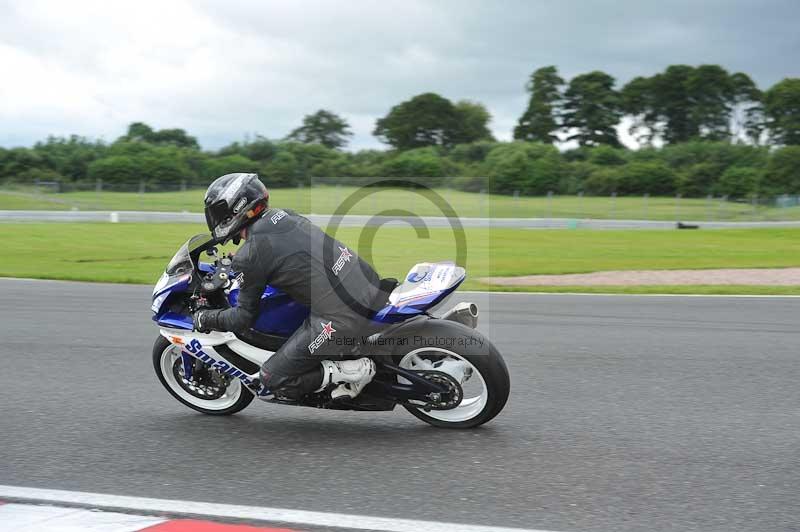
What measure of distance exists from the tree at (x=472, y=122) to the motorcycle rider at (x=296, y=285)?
3327 inches

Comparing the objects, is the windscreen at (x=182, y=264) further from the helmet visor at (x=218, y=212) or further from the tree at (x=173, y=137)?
the tree at (x=173, y=137)

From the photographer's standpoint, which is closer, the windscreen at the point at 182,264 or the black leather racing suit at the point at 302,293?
the black leather racing suit at the point at 302,293

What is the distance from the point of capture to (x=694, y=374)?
7.34 m

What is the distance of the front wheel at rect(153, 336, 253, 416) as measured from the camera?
237 inches

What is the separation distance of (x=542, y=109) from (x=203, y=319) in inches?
3373

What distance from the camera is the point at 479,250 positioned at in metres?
24.2

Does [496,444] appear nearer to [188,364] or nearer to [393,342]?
[393,342]

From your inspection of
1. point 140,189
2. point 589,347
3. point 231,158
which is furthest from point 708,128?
point 589,347

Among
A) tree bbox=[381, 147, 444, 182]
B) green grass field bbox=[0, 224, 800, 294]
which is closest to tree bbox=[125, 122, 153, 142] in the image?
tree bbox=[381, 147, 444, 182]

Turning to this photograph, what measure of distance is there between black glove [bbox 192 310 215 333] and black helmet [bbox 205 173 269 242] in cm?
48

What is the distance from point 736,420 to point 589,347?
2.90 metres

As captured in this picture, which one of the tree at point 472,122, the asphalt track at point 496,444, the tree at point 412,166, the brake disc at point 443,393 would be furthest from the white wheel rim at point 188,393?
the tree at point 472,122

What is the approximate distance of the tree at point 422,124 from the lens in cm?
8581

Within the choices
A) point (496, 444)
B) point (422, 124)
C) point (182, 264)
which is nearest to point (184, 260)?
point (182, 264)
